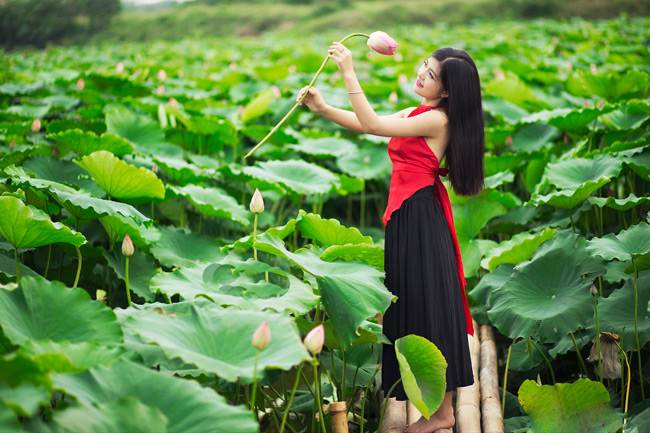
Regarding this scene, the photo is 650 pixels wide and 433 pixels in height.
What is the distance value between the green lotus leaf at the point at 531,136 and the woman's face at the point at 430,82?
1839 millimetres

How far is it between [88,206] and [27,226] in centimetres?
20

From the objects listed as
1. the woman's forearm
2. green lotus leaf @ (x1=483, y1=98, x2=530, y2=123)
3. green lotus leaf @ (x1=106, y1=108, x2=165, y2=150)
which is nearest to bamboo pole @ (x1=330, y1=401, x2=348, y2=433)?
the woman's forearm

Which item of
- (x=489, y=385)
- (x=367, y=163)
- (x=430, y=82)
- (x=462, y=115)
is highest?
(x=430, y=82)

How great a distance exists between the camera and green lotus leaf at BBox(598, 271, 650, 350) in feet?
6.41

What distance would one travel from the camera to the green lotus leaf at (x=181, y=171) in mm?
2584

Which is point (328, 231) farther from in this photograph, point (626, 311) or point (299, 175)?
point (626, 311)

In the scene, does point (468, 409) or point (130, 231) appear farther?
point (130, 231)

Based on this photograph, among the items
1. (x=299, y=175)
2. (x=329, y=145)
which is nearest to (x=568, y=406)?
(x=299, y=175)

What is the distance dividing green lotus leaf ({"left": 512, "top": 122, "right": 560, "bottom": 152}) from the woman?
1772 millimetres

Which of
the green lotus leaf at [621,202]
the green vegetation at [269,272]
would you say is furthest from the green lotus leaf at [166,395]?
the green lotus leaf at [621,202]

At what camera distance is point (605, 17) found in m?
16.2

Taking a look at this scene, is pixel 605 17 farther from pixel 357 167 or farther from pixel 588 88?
pixel 357 167

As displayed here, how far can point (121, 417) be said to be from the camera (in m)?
1.04

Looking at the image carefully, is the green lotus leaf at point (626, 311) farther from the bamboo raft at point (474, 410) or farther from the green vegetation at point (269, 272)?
the bamboo raft at point (474, 410)
